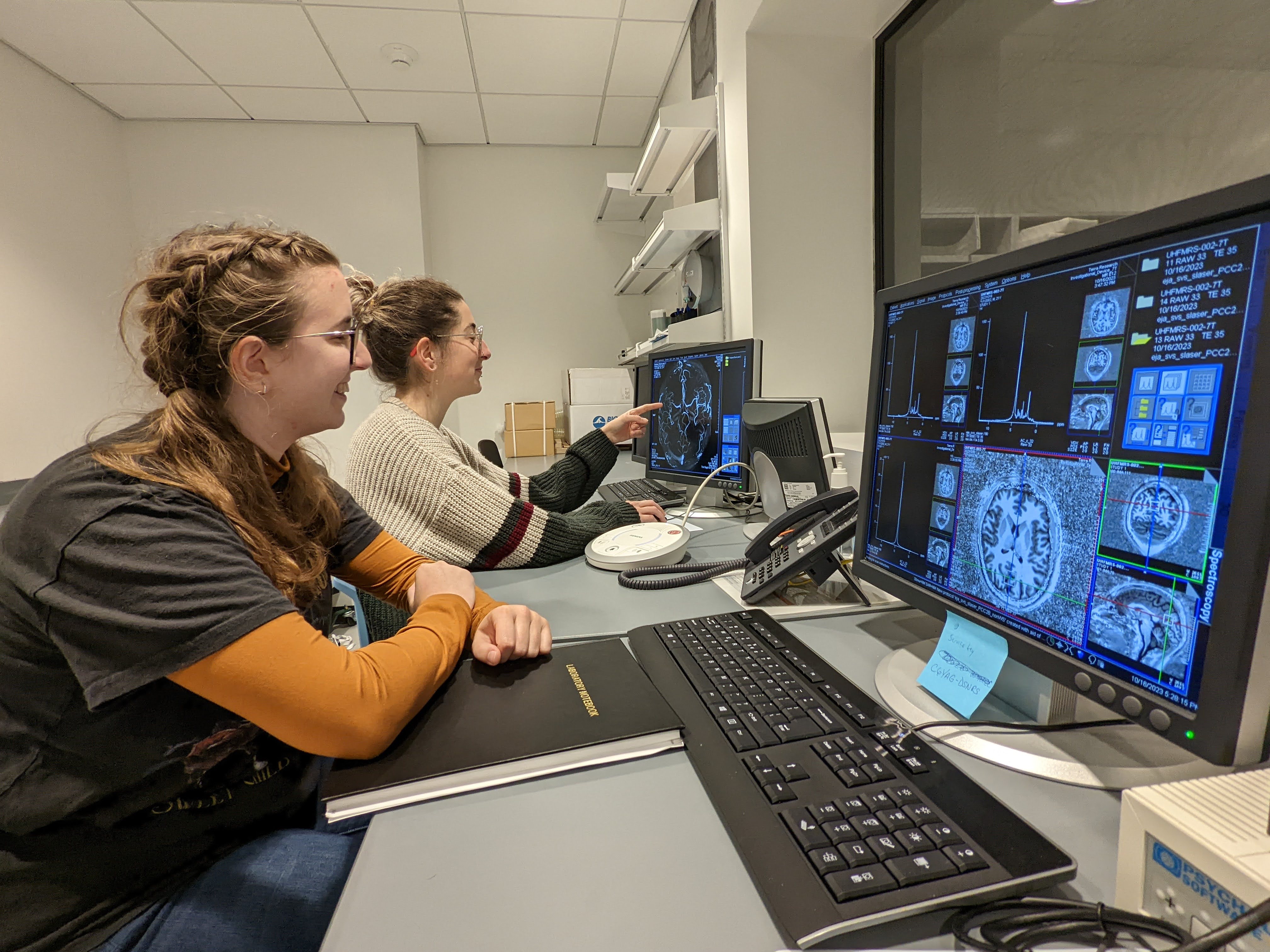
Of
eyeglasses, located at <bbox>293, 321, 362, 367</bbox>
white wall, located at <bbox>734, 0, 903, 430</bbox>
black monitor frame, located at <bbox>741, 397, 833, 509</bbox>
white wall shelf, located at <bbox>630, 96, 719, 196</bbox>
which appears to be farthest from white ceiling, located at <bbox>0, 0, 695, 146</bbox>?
eyeglasses, located at <bbox>293, 321, 362, 367</bbox>

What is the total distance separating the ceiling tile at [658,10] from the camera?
2656 millimetres

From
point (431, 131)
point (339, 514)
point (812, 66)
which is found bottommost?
point (339, 514)

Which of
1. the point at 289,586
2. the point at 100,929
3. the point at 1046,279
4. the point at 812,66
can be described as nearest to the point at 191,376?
the point at 289,586

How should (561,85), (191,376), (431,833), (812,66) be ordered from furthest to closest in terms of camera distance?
(561,85)
(812,66)
(191,376)
(431,833)

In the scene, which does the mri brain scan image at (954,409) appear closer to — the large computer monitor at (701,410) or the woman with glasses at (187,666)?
the woman with glasses at (187,666)

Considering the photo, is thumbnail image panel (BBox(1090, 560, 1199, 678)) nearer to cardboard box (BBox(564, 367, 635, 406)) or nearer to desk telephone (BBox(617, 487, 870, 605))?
desk telephone (BBox(617, 487, 870, 605))

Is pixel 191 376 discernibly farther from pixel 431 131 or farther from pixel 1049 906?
pixel 431 131

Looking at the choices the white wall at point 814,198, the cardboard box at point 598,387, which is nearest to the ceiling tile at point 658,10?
the white wall at point 814,198

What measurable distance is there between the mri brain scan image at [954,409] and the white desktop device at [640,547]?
651 millimetres

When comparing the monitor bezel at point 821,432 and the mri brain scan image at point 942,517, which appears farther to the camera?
the monitor bezel at point 821,432

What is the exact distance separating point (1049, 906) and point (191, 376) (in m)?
0.99

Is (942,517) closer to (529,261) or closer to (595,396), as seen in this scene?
(595,396)

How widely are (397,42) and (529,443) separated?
217 centimetres

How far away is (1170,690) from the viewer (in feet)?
1.38
